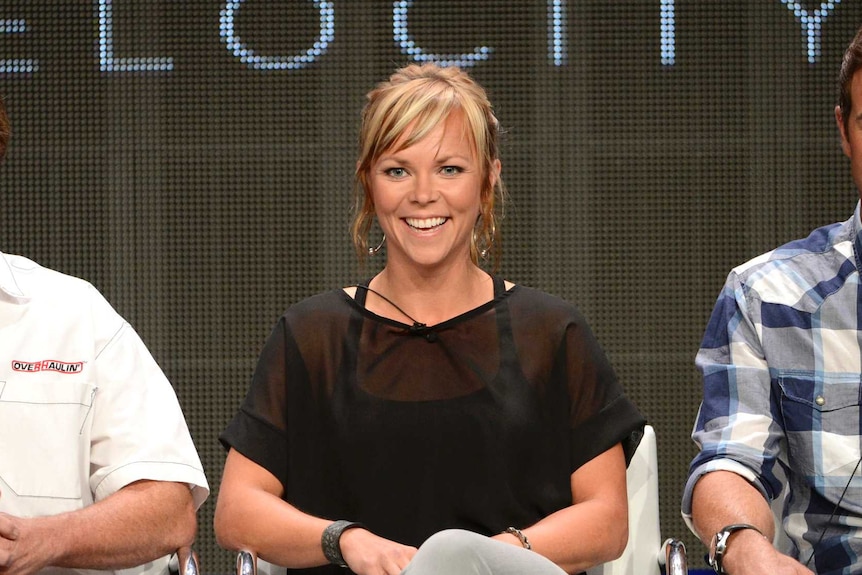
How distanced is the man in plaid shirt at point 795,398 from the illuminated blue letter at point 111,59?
210 cm

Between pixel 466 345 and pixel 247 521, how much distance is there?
520 mm

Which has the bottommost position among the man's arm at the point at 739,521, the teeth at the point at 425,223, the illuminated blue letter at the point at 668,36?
the man's arm at the point at 739,521

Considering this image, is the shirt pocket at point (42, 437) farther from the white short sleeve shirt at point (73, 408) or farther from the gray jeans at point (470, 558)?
the gray jeans at point (470, 558)

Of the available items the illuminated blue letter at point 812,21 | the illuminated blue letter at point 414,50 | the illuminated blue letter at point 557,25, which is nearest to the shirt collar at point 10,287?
the illuminated blue letter at point 414,50

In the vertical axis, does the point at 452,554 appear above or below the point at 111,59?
below

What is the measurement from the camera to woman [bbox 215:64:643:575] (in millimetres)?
2139

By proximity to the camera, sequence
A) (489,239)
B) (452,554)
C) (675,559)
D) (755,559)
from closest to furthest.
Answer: (452,554) < (755,559) < (675,559) < (489,239)

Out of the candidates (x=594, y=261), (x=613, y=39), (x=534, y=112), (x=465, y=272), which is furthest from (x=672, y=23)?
(x=465, y=272)

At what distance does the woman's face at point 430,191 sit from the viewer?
216 cm

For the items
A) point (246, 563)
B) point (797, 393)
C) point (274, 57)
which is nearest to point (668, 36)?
point (274, 57)

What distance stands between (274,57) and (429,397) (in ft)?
5.74

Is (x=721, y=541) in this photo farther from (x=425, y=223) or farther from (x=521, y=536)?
(x=425, y=223)

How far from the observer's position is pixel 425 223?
86.1 inches

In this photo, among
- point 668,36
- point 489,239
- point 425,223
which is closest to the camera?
point 425,223
